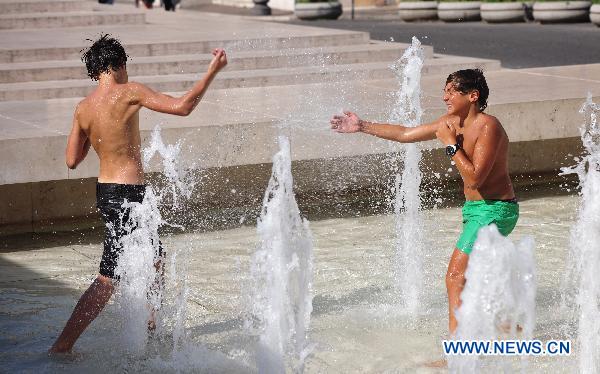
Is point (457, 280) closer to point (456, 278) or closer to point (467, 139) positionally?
point (456, 278)

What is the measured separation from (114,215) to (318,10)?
74.8 feet

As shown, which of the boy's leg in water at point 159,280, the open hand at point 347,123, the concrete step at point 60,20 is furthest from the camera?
the concrete step at point 60,20

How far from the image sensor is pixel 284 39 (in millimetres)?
14141

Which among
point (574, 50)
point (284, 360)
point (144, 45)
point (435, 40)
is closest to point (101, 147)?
point (284, 360)

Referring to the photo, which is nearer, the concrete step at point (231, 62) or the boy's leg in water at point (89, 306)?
the boy's leg in water at point (89, 306)

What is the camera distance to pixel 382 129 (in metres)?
5.64

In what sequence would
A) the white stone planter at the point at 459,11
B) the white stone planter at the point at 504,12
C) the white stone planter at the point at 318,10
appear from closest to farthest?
the white stone planter at the point at 504,12
the white stone planter at the point at 459,11
the white stone planter at the point at 318,10

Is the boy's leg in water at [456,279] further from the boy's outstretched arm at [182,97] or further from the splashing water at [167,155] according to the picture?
the splashing water at [167,155]

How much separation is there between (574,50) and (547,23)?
621 cm

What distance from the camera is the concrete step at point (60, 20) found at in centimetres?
1733

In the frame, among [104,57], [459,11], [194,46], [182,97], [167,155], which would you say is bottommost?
[167,155]

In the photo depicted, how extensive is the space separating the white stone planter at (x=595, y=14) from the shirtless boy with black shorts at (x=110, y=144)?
59.6 ft

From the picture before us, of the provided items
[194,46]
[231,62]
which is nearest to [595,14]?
[194,46]

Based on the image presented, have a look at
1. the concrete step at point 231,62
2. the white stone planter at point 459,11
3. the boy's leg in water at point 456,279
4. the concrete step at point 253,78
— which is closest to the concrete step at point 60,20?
the concrete step at point 231,62
